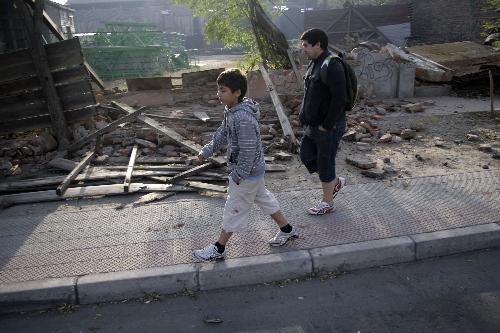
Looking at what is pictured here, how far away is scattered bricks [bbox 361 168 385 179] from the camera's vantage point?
6209mm

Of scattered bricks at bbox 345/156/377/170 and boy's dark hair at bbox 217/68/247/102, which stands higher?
boy's dark hair at bbox 217/68/247/102

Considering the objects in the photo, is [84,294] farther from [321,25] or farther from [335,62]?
[321,25]

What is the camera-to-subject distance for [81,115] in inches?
319

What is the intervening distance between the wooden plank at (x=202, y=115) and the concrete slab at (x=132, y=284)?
5.82 metres

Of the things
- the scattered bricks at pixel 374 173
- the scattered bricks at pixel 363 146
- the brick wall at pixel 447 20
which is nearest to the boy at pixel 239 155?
the scattered bricks at pixel 374 173

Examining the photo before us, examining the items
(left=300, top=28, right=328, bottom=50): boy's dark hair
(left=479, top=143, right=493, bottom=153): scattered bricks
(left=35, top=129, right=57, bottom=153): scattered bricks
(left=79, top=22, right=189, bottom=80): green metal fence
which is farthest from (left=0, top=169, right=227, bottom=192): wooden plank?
(left=79, top=22, right=189, bottom=80): green metal fence

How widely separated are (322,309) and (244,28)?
1231 cm

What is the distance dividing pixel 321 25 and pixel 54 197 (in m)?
26.9

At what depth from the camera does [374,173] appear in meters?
6.22

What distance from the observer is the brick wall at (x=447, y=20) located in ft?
71.8

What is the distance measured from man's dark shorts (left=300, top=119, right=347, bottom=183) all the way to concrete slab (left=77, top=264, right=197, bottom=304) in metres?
1.88

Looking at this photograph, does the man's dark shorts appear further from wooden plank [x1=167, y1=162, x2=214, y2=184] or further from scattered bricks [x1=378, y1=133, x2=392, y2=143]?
scattered bricks [x1=378, y1=133, x2=392, y2=143]

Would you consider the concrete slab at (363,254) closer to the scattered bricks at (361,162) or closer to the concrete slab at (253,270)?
the concrete slab at (253,270)

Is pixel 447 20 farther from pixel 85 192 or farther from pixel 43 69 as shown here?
pixel 85 192
